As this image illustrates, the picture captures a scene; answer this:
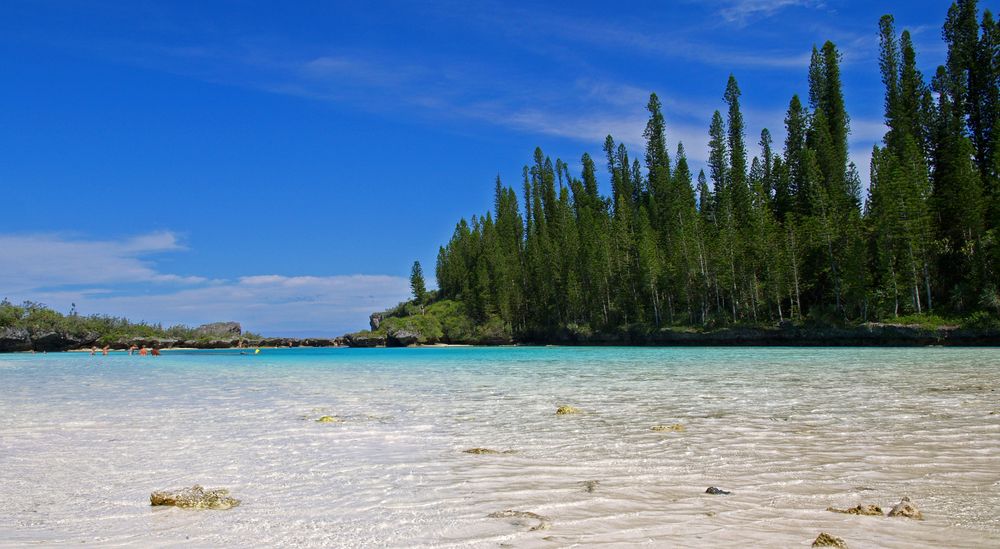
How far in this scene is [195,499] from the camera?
5.99m

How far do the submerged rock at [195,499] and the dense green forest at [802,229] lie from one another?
2255 inches

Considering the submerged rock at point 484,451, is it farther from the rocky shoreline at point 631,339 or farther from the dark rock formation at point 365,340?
the dark rock formation at point 365,340

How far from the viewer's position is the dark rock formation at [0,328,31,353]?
326 feet

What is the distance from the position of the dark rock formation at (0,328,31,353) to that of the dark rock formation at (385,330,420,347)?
5917 cm

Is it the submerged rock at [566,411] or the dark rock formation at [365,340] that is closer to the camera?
the submerged rock at [566,411]

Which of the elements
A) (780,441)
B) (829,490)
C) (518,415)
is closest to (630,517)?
(829,490)

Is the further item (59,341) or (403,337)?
(403,337)

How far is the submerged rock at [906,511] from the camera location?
5000mm

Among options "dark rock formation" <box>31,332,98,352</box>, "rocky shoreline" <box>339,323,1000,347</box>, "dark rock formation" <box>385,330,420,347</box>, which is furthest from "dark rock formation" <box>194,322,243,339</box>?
"rocky shoreline" <box>339,323,1000,347</box>

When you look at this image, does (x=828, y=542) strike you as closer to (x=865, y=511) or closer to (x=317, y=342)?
(x=865, y=511)

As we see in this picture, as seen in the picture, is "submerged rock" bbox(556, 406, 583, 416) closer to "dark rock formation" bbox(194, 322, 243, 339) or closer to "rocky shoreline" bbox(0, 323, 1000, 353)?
"rocky shoreline" bbox(0, 323, 1000, 353)

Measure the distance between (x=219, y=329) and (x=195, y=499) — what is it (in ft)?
530

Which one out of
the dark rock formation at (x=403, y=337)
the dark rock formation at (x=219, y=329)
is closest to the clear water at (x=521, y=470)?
the dark rock formation at (x=403, y=337)

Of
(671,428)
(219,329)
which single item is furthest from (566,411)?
(219,329)
